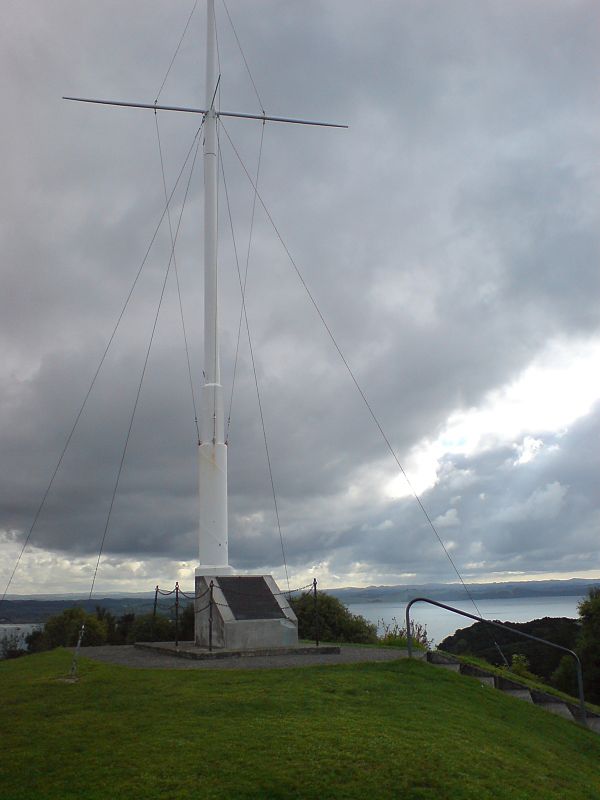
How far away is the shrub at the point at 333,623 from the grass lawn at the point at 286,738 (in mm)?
12377

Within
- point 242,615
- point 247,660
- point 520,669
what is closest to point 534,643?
point 520,669

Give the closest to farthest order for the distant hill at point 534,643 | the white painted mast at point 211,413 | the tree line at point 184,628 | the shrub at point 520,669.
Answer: the white painted mast at point 211,413 < the shrub at point 520,669 < the tree line at point 184,628 < the distant hill at point 534,643

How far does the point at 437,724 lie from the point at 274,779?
286cm

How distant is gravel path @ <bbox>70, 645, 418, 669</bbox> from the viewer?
1324 cm

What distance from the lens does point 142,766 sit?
725 cm

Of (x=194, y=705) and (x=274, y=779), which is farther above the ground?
(x=194, y=705)

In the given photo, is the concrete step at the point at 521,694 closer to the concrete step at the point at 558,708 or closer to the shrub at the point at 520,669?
the concrete step at the point at 558,708

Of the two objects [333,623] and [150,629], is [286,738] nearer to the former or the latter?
[333,623]

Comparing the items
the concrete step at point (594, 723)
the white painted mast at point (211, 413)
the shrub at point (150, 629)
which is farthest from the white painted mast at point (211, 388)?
the concrete step at point (594, 723)

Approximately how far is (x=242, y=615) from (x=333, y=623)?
959 cm

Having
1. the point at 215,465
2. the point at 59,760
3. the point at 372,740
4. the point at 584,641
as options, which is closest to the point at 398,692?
the point at 372,740

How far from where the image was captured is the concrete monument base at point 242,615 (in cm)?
1544

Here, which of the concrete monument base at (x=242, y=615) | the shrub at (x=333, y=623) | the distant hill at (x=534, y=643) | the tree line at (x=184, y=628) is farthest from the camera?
the distant hill at (x=534, y=643)

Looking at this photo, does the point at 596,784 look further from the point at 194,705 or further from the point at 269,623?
the point at 269,623
